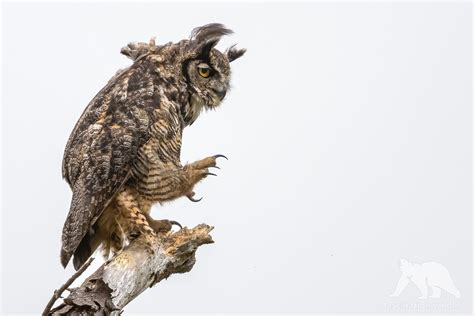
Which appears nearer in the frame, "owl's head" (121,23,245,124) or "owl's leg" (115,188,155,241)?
"owl's leg" (115,188,155,241)

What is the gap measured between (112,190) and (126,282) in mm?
875

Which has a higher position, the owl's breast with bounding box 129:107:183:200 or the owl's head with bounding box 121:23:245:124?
the owl's head with bounding box 121:23:245:124

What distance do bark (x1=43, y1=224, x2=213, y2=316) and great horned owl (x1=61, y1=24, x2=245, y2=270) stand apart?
0.20 metres

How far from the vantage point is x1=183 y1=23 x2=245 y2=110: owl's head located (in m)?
5.88

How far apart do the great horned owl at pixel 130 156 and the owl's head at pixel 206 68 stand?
12mm

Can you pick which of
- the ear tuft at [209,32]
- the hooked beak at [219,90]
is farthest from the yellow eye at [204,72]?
the ear tuft at [209,32]

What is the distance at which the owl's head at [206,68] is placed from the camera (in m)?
5.88

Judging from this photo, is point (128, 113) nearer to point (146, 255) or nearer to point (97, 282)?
point (146, 255)

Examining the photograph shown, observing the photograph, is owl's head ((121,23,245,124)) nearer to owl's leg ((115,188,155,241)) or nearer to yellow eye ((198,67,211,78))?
yellow eye ((198,67,211,78))

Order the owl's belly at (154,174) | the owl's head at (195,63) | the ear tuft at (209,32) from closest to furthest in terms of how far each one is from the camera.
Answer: the owl's belly at (154,174), the owl's head at (195,63), the ear tuft at (209,32)

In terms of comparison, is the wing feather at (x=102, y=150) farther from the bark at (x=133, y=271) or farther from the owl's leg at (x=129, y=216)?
the bark at (x=133, y=271)

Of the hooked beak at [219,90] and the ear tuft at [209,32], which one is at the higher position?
the ear tuft at [209,32]

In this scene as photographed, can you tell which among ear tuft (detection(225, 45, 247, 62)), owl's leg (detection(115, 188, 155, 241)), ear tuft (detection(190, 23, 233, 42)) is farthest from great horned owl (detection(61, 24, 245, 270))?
ear tuft (detection(225, 45, 247, 62))

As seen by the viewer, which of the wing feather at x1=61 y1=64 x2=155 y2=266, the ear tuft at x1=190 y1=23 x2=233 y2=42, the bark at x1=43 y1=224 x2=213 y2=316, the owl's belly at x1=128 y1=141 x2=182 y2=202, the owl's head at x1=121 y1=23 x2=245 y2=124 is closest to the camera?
the bark at x1=43 y1=224 x2=213 y2=316
